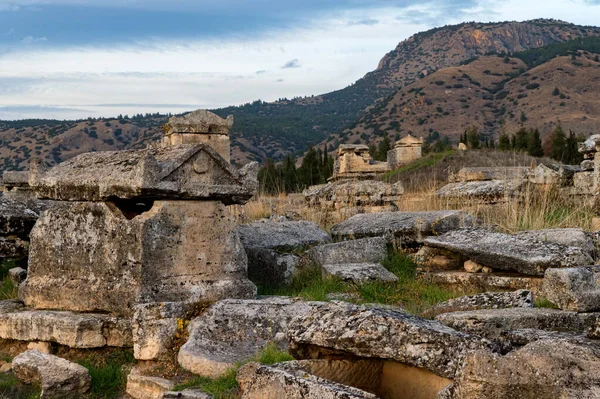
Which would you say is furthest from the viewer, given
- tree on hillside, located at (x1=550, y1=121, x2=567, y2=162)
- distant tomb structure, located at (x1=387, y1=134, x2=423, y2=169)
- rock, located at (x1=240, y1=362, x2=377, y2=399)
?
tree on hillside, located at (x1=550, y1=121, x2=567, y2=162)

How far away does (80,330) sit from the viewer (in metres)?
5.63

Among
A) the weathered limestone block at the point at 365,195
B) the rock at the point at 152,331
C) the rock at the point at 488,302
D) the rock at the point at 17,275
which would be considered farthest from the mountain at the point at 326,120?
the rock at the point at 488,302

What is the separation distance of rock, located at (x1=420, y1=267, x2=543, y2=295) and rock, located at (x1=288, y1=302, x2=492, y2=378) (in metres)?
2.82

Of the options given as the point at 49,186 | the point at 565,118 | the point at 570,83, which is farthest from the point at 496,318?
the point at 570,83

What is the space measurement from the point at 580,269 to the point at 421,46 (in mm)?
148632

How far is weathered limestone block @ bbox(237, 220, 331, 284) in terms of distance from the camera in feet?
23.7

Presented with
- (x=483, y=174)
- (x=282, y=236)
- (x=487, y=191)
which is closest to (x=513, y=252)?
(x=282, y=236)

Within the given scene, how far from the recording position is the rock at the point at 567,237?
673 cm

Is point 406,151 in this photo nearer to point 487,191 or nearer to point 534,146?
point 534,146

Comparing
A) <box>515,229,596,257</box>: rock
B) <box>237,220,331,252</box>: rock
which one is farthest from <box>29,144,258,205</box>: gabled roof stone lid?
<box>515,229,596,257</box>: rock

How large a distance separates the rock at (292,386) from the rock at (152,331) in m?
1.80

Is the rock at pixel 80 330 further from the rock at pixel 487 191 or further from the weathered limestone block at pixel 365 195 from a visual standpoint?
the weathered limestone block at pixel 365 195

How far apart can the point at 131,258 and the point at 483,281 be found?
10.9ft

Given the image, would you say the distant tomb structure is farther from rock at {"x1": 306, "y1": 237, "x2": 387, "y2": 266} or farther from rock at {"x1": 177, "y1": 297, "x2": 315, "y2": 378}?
rock at {"x1": 177, "y1": 297, "x2": 315, "y2": 378}
